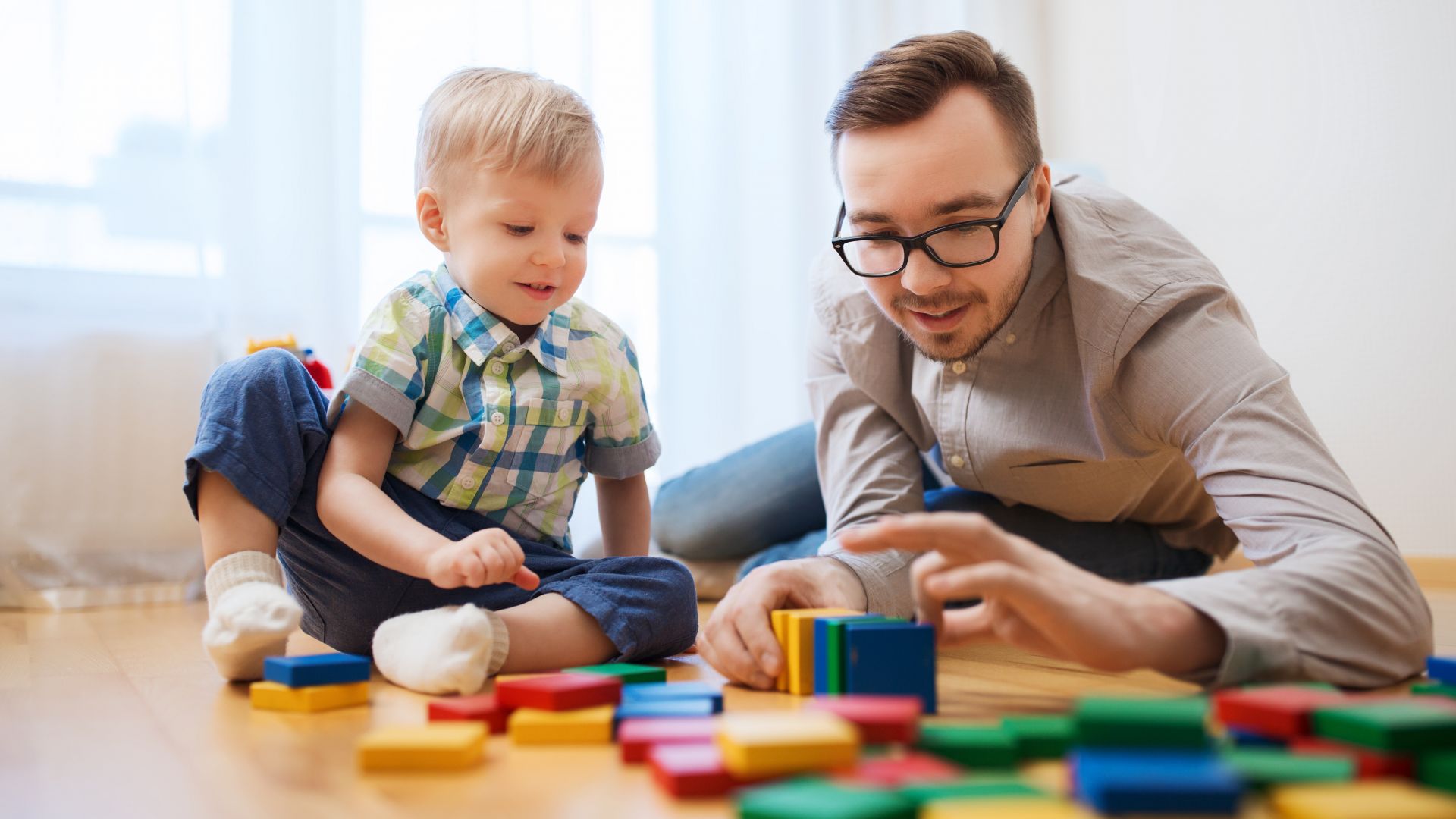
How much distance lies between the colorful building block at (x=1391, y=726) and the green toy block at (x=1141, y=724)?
12 cm

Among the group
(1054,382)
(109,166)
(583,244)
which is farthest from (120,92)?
(1054,382)

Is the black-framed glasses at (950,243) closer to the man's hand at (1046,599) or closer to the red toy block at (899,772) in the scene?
the man's hand at (1046,599)

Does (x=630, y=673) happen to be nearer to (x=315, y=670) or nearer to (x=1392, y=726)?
(x=315, y=670)

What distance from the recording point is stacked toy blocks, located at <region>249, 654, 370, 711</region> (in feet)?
3.31

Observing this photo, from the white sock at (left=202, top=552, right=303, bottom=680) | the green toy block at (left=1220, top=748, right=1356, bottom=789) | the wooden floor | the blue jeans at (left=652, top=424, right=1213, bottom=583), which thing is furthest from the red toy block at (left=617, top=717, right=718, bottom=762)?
the blue jeans at (left=652, top=424, right=1213, bottom=583)

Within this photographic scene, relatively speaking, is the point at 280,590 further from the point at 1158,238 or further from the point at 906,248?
the point at 1158,238

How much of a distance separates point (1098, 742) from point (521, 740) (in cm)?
45

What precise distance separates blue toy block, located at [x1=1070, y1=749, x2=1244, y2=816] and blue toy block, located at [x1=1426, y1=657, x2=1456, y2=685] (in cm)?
50

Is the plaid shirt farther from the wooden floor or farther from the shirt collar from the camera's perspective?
the wooden floor

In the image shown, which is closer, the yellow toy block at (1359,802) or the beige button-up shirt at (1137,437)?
the yellow toy block at (1359,802)

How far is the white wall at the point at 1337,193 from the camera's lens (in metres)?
2.32

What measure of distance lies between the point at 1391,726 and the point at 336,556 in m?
1.06

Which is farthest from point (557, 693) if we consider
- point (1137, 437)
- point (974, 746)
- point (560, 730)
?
point (1137, 437)

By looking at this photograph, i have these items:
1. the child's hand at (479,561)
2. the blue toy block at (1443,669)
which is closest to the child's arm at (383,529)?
the child's hand at (479,561)
